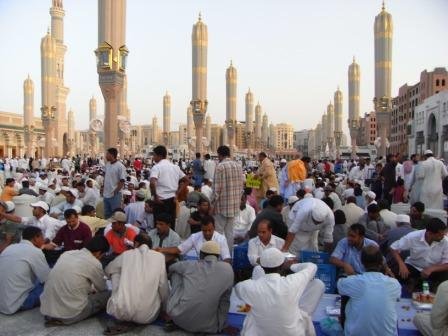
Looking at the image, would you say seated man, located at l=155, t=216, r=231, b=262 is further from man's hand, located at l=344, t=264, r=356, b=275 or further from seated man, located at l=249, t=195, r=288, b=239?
man's hand, located at l=344, t=264, r=356, b=275

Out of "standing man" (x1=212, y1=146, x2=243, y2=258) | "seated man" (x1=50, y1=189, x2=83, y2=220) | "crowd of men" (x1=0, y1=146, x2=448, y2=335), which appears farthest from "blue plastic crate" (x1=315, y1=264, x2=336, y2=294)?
"seated man" (x1=50, y1=189, x2=83, y2=220)

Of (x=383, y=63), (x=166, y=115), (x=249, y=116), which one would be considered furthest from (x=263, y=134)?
(x=383, y=63)

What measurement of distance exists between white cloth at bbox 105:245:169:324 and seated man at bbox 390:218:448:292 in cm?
243

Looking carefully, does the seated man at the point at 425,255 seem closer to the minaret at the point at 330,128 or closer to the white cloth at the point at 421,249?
the white cloth at the point at 421,249

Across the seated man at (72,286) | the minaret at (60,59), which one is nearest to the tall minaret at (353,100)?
the seated man at (72,286)

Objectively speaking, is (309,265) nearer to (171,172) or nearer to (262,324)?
(262,324)

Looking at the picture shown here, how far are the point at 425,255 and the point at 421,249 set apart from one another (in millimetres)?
69

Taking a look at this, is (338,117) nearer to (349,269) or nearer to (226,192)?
(226,192)

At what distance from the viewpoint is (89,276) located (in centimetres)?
431

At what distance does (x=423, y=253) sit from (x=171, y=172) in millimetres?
3180

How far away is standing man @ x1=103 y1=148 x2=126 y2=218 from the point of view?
7.30 metres

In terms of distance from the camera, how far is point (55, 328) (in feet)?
14.0

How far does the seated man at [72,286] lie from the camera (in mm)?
4223

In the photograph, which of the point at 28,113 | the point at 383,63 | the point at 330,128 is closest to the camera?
the point at 383,63
